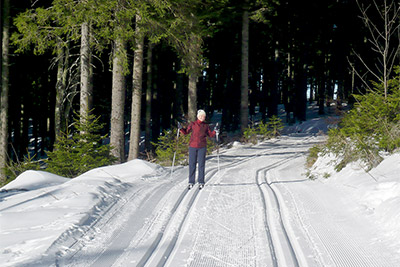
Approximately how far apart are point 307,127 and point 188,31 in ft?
51.0

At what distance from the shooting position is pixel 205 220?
5.64 metres

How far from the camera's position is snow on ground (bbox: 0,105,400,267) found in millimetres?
4137

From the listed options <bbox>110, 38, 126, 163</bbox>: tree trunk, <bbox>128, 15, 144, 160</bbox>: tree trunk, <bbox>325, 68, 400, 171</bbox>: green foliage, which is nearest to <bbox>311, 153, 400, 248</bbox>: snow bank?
<bbox>325, 68, 400, 171</bbox>: green foliage

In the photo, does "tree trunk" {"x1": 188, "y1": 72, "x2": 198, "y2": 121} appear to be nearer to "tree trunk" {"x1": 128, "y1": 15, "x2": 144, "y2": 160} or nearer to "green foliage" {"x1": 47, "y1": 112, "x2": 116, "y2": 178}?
"tree trunk" {"x1": 128, "y1": 15, "x2": 144, "y2": 160}

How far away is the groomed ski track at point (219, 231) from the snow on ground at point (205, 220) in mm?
14

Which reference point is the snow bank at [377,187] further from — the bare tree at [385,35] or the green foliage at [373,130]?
the bare tree at [385,35]

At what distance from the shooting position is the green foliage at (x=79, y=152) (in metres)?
10.2

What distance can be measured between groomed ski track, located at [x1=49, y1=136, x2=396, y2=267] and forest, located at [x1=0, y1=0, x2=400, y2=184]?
4043 millimetres

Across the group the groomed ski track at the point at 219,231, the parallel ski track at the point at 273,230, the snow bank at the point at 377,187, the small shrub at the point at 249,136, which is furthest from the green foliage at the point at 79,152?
the small shrub at the point at 249,136

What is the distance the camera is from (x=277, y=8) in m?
25.9

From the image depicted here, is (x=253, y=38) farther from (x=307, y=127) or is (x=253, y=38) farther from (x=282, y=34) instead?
(x=307, y=127)

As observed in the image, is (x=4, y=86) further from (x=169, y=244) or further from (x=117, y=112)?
(x=169, y=244)

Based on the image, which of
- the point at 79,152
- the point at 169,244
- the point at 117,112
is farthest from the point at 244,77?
the point at 169,244

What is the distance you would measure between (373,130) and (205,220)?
557cm
